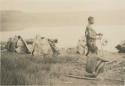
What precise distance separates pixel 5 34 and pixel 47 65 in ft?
1.10

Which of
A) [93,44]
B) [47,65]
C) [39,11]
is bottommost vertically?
[47,65]

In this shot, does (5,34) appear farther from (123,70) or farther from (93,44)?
(123,70)

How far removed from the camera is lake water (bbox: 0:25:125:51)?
1.44 meters

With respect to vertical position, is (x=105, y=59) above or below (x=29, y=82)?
above

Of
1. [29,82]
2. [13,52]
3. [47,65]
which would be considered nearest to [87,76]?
[47,65]

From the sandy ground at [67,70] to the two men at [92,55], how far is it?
1.2 inches

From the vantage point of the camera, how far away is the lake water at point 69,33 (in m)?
1.44

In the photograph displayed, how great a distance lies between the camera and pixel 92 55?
1.44 m

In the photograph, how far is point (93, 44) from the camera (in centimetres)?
144

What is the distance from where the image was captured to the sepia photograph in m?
1.43

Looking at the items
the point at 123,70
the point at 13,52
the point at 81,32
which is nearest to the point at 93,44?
the point at 81,32

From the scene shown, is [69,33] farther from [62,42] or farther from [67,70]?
[67,70]

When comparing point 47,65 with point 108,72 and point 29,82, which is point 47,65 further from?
point 108,72

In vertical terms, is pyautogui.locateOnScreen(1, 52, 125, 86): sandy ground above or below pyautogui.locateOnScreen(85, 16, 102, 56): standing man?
below
